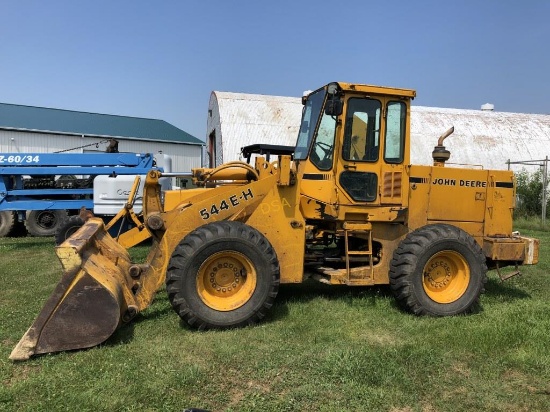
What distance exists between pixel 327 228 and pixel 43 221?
919cm

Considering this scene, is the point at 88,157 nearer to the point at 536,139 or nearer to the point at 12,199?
the point at 12,199

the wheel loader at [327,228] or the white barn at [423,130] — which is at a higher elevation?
the white barn at [423,130]

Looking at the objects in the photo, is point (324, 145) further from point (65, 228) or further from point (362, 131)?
point (65, 228)

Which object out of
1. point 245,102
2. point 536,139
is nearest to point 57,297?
point 245,102

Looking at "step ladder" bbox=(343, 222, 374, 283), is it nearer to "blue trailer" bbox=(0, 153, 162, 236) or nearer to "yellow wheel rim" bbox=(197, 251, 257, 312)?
"yellow wheel rim" bbox=(197, 251, 257, 312)

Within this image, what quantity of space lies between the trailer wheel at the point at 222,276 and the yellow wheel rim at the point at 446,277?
6.66ft

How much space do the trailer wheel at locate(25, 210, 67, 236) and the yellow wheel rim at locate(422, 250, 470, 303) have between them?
9.86m

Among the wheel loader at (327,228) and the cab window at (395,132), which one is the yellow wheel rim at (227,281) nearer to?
the wheel loader at (327,228)

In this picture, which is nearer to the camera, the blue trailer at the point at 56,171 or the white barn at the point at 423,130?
the blue trailer at the point at 56,171

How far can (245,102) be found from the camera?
1900 centimetres

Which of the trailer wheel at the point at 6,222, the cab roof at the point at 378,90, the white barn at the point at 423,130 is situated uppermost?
the white barn at the point at 423,130

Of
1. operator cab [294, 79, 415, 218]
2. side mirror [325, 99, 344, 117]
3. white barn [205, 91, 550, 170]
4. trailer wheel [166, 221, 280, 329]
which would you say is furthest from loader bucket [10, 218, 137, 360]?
white barn [205, 91, 550, 170]

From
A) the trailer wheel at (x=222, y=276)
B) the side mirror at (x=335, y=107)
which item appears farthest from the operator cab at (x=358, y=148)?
the trailer wheel at (x=222, y=276)

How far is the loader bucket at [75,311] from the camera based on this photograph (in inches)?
162
